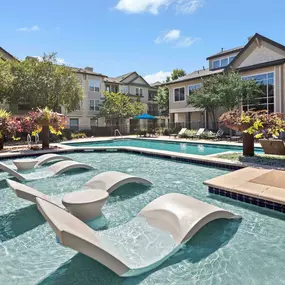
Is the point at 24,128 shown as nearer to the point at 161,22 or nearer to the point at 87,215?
the point at 87,215

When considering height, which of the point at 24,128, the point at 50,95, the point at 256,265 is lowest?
the point at 256,265

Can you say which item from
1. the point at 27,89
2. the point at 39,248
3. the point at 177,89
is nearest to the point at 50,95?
the point at 27,89

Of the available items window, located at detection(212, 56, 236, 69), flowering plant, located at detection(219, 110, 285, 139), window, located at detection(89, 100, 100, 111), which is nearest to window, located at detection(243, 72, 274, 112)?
window, located at detection(212, 56, 236, 69)

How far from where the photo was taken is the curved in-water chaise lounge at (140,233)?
2517 mm

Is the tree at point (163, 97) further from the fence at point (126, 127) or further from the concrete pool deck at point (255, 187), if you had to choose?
the concrete pool deck at point (255, 187)

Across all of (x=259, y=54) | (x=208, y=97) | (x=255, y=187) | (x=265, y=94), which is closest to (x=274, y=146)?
(x=255, y=187)

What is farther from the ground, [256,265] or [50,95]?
[50,95]

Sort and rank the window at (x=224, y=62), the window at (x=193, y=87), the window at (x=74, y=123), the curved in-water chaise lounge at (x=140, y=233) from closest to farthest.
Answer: the curved in-water chaise lounge at (x=140, y=233) → the window at (x=193, y=87) → the window at (x=224, y=62) → the window at (x=74, y=123)

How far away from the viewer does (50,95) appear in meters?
22.1

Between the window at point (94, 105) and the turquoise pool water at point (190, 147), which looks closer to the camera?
the turquoise pool water at point (190, 147)

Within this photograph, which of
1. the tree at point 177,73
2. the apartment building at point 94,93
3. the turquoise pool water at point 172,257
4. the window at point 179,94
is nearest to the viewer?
the turquoise pool water at point 172,257

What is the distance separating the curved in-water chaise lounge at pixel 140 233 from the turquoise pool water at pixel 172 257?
0.52ft

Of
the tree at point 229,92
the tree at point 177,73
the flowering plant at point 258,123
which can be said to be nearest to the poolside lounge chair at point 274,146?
the flowering plant at point 258,123

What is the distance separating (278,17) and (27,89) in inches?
797
